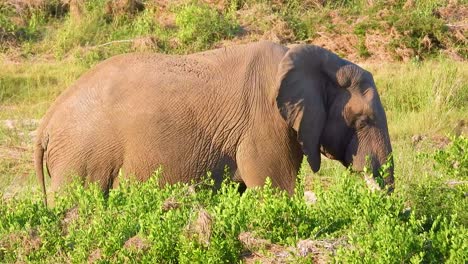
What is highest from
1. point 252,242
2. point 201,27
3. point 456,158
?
point 456,158

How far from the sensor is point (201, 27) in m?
16.6

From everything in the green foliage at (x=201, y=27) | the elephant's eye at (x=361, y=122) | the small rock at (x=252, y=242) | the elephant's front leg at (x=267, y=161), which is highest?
the small rock at (x=252, y=242)

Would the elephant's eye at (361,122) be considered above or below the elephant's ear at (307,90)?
below

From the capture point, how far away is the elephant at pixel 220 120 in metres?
8.41

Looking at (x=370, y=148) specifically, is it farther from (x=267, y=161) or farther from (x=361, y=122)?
(x=267, y=161)

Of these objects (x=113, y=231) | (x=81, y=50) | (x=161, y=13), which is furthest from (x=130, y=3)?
(x=113, y=231)

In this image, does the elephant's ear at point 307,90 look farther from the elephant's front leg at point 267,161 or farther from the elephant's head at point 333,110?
the elephant's front leg at point 267,161

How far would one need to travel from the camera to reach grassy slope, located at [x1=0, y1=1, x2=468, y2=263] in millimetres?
6453

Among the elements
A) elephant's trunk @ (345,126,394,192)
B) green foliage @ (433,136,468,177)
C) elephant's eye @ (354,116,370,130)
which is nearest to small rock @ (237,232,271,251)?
green foliage @ (433,136,468,177)

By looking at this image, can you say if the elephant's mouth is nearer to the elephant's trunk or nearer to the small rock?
the elephant's trunk

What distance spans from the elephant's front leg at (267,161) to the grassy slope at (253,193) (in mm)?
253

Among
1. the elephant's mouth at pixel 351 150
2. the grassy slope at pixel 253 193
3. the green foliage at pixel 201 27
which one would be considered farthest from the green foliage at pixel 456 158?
the green foliage at pixel 201 27

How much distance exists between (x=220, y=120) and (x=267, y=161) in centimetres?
48

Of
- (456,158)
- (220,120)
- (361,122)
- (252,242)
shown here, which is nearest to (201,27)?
(220,120)
